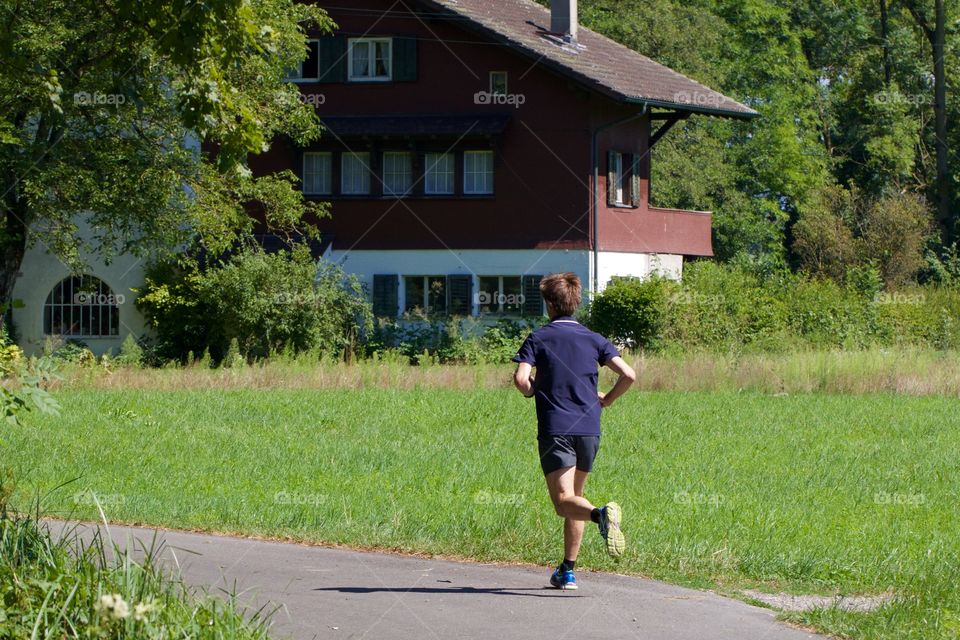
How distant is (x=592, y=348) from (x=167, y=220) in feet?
72.7

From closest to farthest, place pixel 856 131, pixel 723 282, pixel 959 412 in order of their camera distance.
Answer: pixel 959 412
pixel 723 282
pixel 856 131

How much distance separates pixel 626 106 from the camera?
38.0 m

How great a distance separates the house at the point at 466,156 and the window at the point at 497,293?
38 millimetres

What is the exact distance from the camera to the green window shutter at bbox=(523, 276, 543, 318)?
3662cm

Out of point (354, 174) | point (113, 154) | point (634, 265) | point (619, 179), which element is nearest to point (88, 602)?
point (113, 154)

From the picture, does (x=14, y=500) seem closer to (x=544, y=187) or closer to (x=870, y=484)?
(x=870, y=484)

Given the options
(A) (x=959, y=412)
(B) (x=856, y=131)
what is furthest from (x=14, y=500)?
(B) (x=856, y=131)

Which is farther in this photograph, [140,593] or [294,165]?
[294,165]

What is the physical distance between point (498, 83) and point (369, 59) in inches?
150

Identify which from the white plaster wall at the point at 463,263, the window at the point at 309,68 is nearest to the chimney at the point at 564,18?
the window at the point at 309,68

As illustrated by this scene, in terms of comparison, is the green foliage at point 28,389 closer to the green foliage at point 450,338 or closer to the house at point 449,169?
the green foliage at point 450,338

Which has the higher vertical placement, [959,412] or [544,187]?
[544,187]

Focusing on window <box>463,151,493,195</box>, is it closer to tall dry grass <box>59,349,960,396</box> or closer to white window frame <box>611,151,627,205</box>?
white window frame <box>611,151,627,205</box>

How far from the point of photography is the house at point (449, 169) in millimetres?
36938
